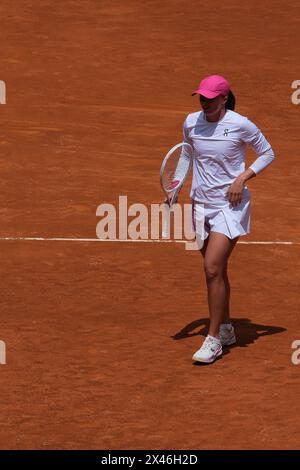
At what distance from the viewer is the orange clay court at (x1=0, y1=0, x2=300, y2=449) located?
10.5 metres

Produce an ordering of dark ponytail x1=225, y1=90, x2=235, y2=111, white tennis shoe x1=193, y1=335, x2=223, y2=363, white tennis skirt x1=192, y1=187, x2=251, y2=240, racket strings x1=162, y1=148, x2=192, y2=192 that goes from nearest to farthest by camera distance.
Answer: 1. white tennis skirt x1=192, y1=187, x2=251, y2=240
2. white tennis shoe x1=193, y1=335, x2=223, y2=363
3. dark ponytail x1=225, y1=90, x2=235, y2=111
4. racket strings x1=162, y1=148, x2=192, y2=192

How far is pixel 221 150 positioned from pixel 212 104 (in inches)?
16.0

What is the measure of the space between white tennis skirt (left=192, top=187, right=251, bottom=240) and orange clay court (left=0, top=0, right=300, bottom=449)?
3.90 feet

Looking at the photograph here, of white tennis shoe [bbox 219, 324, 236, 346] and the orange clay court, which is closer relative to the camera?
the orange clay court

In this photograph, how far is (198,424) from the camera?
10180 millimetres

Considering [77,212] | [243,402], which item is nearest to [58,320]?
[243,402]

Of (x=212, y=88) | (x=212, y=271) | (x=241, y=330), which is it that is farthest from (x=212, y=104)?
(x=241, y=330)

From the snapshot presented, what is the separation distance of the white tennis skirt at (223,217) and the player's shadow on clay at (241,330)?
4.05ft

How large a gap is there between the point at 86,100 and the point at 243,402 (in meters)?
12.5

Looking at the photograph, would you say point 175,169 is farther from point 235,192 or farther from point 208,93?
point 208,93

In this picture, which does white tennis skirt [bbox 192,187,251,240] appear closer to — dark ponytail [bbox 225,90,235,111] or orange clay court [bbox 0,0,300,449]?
dark ponytail [bbox 225,90,235,111]

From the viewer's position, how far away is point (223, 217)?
11297 millimetres

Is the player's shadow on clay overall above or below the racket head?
below

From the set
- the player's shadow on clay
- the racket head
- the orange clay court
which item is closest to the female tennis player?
the racket head
